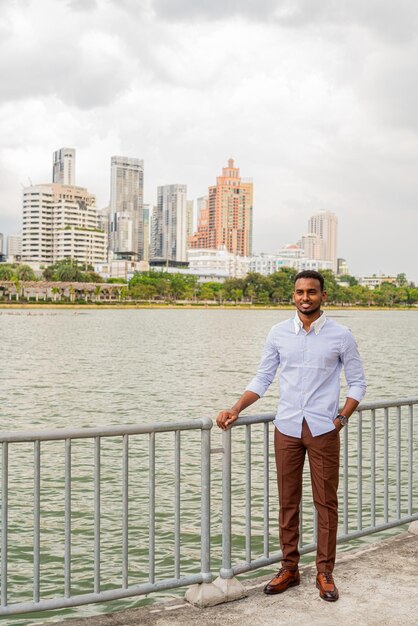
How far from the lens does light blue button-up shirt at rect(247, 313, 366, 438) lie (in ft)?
17.4

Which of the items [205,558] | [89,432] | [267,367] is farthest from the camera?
[267,367]

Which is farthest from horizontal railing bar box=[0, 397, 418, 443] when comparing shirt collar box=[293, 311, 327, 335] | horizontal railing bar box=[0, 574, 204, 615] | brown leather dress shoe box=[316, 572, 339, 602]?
brown leather dress shoe box=[316, 572, 339, 602]

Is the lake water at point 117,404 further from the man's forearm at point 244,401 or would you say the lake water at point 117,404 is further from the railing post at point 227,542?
the man's forearm at point 244,401

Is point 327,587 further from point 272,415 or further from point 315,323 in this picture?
point 315,323

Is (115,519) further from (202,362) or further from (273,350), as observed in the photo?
(202,362)

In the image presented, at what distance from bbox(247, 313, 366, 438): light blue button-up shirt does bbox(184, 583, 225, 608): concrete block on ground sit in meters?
1.26

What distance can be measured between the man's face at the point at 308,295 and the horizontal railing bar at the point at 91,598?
7.01 feet

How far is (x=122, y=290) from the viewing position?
652ft

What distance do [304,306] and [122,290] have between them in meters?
195

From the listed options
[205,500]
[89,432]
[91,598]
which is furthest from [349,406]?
[91,598]

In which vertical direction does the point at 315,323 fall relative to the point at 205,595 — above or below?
above

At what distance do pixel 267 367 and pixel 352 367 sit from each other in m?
0.65

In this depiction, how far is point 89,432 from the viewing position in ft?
16.6

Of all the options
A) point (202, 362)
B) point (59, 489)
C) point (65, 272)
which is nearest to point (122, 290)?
point (65, 272)
